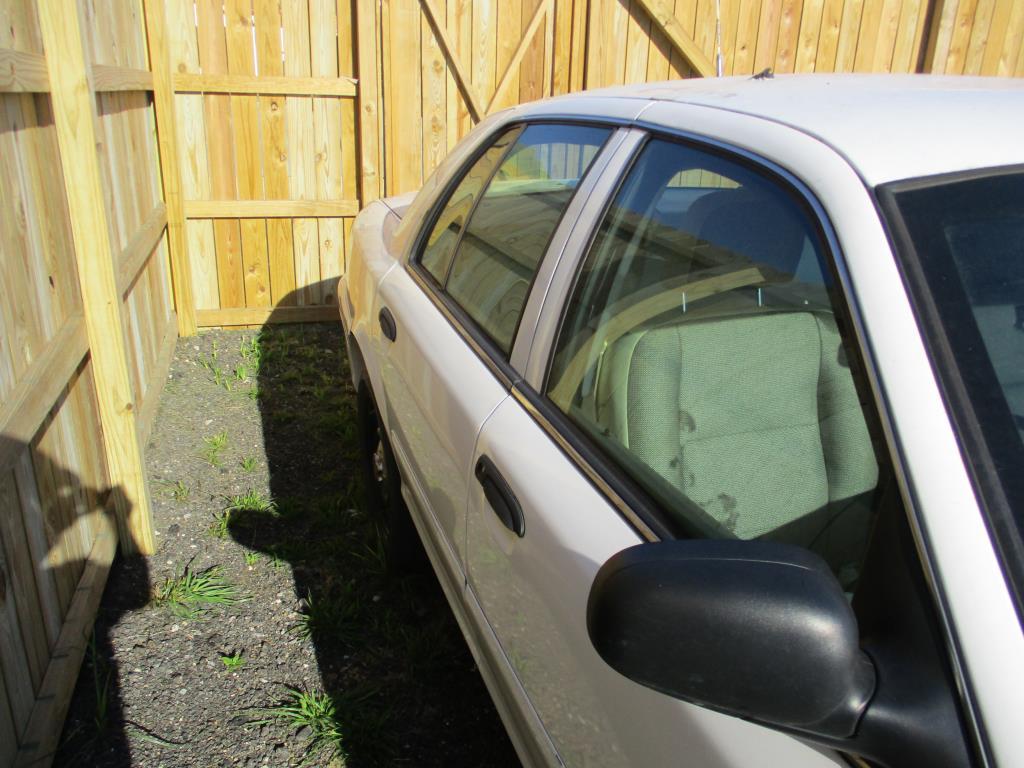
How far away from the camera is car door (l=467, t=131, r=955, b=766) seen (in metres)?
1.29

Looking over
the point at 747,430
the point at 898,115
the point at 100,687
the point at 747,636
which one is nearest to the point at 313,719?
the point at 100,687

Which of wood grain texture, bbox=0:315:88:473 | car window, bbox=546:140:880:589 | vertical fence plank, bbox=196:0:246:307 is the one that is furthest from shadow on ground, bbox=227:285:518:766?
vertical fence plank, bbox=196:0:246:307

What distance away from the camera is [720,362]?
5.41 feet

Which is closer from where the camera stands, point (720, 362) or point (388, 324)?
point (720, 362)

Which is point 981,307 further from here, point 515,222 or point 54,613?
point 54,613

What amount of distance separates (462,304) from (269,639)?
1483 mm

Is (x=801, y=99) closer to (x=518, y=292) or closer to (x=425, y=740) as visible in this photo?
(x=518, y=292)

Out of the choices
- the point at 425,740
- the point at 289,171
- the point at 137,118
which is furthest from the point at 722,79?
the point at 289,171

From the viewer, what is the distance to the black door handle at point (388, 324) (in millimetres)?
2861

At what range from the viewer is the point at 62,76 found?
2.89 m

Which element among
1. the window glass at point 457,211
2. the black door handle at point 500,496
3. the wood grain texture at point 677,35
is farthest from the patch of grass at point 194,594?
the wood grain texture at point 677,35

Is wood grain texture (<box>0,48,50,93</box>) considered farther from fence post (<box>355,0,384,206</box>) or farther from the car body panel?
fence post (<box>355,0,384,206</box>)

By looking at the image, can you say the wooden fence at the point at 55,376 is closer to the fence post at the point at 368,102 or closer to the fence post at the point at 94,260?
the fence post at the point at 94,260

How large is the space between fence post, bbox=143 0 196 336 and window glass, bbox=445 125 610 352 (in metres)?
3.69
